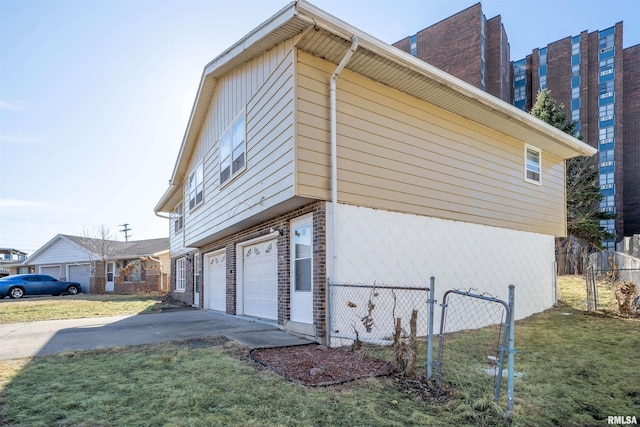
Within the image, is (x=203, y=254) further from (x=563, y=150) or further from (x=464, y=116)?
(x=563, y=150)

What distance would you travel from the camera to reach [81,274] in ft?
98.7

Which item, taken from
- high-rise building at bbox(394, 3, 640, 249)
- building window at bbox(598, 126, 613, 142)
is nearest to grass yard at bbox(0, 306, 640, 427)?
high-rise building at bbox(394, 3, 640, 249)

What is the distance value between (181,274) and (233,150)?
1142cm

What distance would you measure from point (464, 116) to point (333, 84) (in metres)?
4.08

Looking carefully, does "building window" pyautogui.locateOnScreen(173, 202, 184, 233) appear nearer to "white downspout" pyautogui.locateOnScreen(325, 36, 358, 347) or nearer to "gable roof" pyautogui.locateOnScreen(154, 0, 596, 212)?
"gable roof" pyautogui.locateOnScreen(154, 0, 596, 212)

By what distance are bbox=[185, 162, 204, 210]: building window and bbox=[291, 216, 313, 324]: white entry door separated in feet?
21.1

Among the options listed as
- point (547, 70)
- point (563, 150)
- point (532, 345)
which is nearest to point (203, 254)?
point (532, 345)

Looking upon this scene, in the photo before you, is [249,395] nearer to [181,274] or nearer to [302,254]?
[302,254]

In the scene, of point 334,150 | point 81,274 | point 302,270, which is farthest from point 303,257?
point 81,274

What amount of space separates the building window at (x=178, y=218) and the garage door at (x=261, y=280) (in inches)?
316

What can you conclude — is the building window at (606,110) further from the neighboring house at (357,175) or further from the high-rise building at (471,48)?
the neighboring house at (357,175)

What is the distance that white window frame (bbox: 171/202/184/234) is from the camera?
17728 millimetres

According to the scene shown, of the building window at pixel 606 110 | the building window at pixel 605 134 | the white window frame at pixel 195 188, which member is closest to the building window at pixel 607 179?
the building window at pixel 605 134

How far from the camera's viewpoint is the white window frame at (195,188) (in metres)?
13.2
